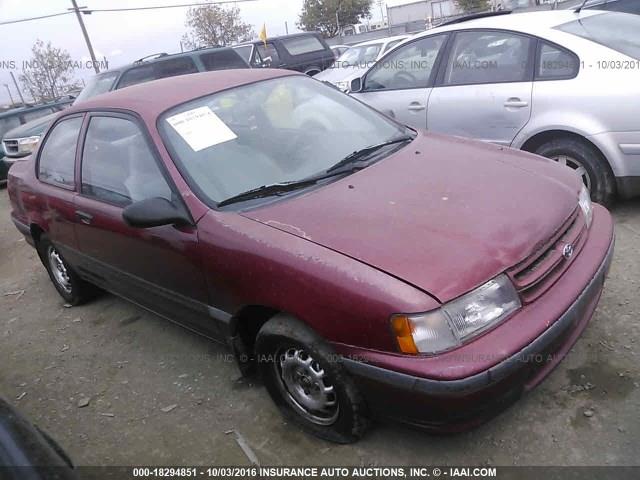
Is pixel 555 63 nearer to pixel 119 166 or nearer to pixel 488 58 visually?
pixel 488 58

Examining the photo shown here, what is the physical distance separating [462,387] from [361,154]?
1.48 metres

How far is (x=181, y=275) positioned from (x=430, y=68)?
10.5 ft

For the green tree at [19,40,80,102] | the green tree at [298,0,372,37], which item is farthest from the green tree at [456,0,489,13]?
the green tree at [19,40,80,102]

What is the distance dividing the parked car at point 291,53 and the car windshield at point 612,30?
710 cm

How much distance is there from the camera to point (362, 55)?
11391mm

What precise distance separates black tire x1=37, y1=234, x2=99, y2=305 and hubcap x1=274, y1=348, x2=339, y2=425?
232 cm

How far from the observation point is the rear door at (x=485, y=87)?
4289mm

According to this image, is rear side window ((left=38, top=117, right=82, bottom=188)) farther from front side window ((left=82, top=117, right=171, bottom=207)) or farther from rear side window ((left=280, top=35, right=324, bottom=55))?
rear side window ((left=280, top=35, right=324, bottom=55))

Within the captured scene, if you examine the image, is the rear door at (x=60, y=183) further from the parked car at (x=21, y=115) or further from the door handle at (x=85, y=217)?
the parked car at (x=21, y=115)

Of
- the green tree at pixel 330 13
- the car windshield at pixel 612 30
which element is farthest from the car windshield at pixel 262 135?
the green tree at pixel 330 13

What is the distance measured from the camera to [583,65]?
399 centimetres

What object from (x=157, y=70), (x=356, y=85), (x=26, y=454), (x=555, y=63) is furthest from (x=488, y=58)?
(x=157, y=70)

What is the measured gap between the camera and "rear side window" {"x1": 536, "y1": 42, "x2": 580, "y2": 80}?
405 cm

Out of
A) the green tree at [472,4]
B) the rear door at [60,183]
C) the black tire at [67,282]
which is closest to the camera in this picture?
the rear door at [60,183]
